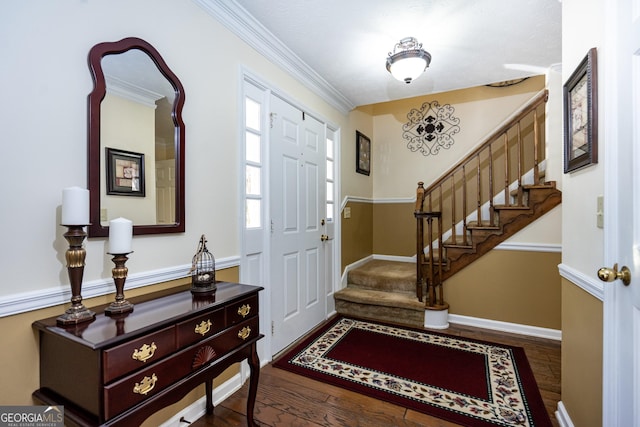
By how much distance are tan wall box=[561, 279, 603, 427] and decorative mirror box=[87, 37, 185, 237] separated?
1.98 m

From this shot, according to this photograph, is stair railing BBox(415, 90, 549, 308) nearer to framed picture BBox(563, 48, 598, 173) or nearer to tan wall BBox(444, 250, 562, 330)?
tan wall BBox(444, 250, 562, 330)

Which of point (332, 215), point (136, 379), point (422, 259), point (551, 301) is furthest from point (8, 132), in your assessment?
point (551, 301)

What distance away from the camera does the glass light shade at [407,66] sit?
2088 millimetres

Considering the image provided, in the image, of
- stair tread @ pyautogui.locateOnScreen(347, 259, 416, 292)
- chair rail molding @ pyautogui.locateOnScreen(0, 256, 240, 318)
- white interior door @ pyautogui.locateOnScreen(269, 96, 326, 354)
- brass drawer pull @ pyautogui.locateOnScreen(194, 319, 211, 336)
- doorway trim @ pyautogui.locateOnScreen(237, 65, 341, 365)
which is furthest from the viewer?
stair tread @ pyautogui.locateOnScreen(347, 259, 416, 292)

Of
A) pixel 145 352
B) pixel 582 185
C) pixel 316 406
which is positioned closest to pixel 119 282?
pixel 145 352

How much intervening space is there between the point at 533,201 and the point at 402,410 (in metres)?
2.28

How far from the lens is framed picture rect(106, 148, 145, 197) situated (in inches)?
52.1

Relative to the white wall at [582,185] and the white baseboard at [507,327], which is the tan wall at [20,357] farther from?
the white baseboard at [507,327]

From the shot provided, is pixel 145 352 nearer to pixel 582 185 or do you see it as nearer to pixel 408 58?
pixel 582 185

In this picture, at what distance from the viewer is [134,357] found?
102cm

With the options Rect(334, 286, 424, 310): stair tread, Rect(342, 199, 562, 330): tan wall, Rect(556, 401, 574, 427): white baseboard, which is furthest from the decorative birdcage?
Rect(342, 199, 562, 330): tan wall

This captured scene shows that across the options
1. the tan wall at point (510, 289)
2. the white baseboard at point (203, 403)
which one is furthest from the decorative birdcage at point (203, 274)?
the tan wall at point (510, 289)

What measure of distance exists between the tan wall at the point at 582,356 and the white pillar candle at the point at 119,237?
1.91 meters

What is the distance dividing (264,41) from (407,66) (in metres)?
1.05
